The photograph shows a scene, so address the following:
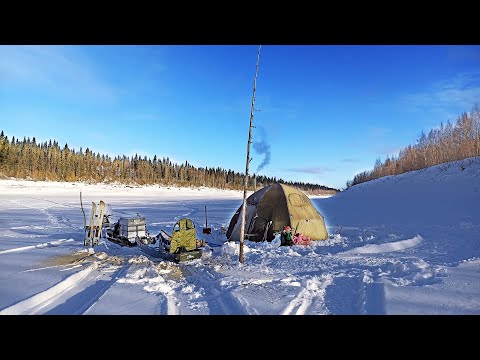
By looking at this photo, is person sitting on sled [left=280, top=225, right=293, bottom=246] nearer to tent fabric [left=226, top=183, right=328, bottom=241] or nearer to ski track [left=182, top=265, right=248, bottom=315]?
tent fabric [left=226, top=183, right=328, bottom=241]

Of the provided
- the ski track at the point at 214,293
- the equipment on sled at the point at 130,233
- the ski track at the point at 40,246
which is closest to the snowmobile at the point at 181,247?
the ski track at the point at 214,293

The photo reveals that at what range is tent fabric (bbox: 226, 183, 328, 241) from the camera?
492 inches

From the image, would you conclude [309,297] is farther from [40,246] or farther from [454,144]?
[454,144]

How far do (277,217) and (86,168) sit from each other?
291 ft

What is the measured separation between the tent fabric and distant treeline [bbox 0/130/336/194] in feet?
99.0

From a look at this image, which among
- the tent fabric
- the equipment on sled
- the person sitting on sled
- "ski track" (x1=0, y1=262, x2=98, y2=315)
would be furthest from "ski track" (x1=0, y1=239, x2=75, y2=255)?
the person sitting on sled

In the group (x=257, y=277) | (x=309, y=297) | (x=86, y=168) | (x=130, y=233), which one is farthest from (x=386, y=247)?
(x=86, y=168)

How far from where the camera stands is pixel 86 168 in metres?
86.8

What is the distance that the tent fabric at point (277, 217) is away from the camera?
492 inches

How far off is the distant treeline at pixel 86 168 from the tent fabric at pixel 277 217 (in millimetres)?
30184
